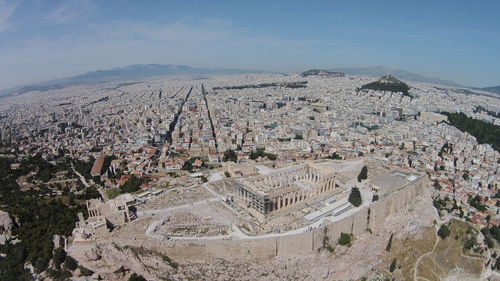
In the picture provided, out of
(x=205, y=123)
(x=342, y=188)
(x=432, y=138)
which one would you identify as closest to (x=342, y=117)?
(x=432, y=138)

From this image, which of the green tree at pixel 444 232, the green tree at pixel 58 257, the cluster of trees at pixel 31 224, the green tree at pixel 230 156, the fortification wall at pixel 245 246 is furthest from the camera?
the green tree at pixel 230 156

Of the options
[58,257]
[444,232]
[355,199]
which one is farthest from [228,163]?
[444,232]

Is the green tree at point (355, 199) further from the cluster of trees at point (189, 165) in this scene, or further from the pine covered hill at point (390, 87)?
the pine covered hill at point (390, 87)

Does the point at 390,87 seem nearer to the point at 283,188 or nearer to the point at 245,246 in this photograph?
the point at 283,188

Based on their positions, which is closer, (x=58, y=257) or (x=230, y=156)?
(x=58, y=257)

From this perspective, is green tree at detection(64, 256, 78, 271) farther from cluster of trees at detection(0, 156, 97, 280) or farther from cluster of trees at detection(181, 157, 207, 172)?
cluster of trees at detection(181, 157, 207, 172)

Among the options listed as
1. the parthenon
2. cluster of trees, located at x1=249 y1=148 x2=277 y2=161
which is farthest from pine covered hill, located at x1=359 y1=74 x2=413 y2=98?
the parthenon

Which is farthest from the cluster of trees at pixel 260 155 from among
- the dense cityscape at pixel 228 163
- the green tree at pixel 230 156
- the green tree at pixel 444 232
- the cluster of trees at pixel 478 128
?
the cluster of trees at pixel 478 128

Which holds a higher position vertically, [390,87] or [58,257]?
[390,87]
